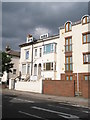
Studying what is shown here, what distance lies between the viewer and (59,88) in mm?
25438

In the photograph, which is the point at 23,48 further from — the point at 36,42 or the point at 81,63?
the point at 81,63

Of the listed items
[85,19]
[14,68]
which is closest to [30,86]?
[85,19]

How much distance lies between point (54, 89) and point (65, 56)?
695 centimetres

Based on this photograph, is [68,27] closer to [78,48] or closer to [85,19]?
A: [85,19]

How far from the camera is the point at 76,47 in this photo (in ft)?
95.7

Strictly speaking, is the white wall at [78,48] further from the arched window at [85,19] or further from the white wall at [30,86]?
the white wall at [30,86]

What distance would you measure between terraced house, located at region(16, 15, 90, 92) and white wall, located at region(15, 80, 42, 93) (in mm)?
2869

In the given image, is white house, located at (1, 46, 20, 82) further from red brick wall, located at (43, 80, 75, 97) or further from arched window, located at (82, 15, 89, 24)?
arched window, located at (82, 15, 89, 24)

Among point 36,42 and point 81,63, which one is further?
point 36,42

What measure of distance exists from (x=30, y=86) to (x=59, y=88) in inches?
262

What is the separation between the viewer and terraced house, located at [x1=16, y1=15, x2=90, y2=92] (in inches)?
1107

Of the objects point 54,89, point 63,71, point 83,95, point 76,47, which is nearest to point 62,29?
point 76,47

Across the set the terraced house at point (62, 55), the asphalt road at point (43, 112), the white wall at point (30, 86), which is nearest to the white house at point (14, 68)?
the terraced house at point (62, 55)

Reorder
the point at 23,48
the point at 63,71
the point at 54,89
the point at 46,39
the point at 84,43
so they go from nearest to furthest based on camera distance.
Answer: the point at 54,89 < the point at 84,43 < the point at 63,71 < the point at 46,39 < the point at 23,48
